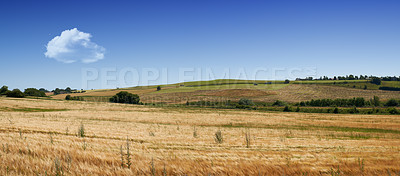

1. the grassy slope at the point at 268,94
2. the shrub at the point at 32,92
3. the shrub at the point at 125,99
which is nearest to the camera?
the shrub at the point at 125,99

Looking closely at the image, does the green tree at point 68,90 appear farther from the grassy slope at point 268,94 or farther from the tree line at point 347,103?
the tree line at point 347,103

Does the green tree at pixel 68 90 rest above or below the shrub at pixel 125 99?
above

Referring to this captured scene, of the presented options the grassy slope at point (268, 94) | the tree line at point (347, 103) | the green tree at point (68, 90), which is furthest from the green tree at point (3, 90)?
the tree line at point (347, 103)

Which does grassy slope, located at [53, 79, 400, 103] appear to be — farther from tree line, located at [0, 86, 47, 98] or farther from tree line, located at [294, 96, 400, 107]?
tree line, located at [294, 96, 400, 107]

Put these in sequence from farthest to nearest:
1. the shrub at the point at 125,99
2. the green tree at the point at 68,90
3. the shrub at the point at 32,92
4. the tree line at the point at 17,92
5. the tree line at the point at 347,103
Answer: the green tree at the point at 68,90 < the shrub at the point at 32,92 < the shrub at the point at 125,99 < the tree line at the point at 17,92 < the tree line at the point at 347,103

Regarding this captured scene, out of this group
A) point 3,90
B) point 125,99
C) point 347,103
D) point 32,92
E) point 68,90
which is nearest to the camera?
point 347,103

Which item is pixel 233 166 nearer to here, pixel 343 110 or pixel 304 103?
pixel 343 110

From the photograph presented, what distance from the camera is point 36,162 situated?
591cm

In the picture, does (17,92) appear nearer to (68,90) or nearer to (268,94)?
(68,90)

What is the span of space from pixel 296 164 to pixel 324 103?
3542 inches

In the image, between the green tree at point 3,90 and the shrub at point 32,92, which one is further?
the shrub at point 32,92

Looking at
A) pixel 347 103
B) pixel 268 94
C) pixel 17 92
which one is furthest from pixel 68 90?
pixel 347 103

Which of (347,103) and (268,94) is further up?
(268,94)

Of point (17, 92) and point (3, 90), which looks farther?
point (3, 90)
